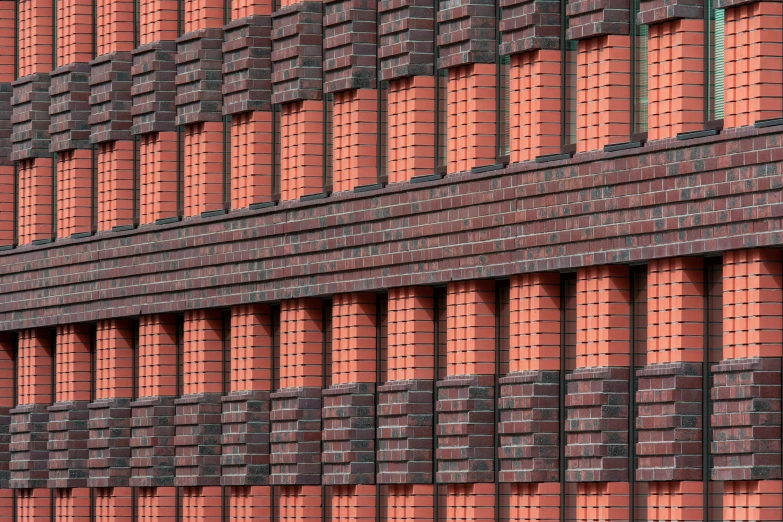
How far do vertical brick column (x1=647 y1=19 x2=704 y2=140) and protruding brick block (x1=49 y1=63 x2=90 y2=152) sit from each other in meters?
Result: 19.1

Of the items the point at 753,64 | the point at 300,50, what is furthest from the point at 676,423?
the point at 300,50

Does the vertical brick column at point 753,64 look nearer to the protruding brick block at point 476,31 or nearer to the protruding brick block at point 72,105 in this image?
the protruding brick block at point 476,31

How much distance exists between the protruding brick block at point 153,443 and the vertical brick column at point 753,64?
1766cm

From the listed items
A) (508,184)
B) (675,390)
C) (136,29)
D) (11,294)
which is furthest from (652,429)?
(11,294)

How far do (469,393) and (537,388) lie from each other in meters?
1.93

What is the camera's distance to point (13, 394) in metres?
59.6

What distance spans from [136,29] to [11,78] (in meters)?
5.87

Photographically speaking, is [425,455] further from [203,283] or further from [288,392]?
[203,283]

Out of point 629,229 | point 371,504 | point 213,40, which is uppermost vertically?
point 213,40

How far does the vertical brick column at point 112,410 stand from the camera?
53.6 m

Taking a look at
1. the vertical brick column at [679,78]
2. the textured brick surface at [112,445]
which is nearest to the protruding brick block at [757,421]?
the vertical brick column at [679,78]

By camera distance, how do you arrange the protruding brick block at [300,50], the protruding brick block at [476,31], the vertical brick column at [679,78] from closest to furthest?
the vertical brick column at [679,78]
the protruding brick block at [476,31]
the protruding brick block at [300,50]

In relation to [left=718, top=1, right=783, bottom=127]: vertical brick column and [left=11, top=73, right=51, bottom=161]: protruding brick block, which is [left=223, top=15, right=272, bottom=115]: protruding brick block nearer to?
[left=11, top=73, right=51, bottom=161]: protruding brick block

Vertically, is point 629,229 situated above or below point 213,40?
below
